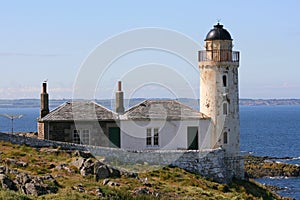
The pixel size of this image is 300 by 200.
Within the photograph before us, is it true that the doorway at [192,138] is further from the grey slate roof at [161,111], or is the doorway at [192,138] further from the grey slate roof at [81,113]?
the grey slate roof at [81,113]

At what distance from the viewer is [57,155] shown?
33.2 m

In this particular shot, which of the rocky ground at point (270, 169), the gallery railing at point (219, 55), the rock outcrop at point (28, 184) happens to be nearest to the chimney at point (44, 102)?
the gallery railing at point (219, 55)

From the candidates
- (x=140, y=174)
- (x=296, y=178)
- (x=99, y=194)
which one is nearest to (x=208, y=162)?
(x=140, y=174)

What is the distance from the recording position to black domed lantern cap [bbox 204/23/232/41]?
1560 inches

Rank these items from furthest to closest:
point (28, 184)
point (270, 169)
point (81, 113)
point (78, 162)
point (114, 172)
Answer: point (270, 169), point (81, 113), point (78, 162), point (114, 172), point (28, 184)

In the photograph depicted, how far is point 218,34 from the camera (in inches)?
1560

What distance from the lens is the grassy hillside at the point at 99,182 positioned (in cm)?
2549

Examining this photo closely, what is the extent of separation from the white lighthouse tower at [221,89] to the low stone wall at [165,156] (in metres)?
2.00

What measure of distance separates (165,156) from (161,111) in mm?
4806

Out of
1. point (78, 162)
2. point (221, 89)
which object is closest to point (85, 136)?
point (78, 162)

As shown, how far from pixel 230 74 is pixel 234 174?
6.76 metres

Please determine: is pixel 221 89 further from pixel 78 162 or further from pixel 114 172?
pixel 78 162

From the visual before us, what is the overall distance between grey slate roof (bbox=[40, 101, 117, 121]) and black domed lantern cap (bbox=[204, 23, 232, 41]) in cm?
837

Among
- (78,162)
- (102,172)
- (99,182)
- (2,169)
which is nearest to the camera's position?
(2,169)
